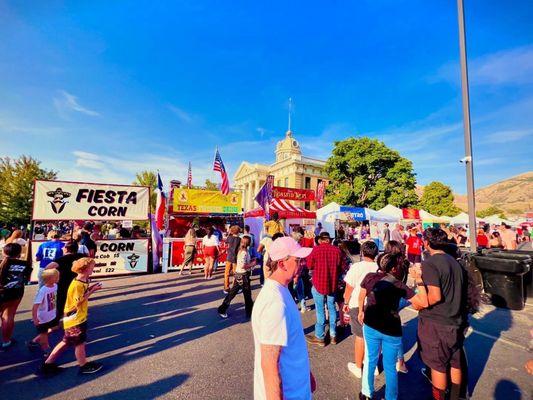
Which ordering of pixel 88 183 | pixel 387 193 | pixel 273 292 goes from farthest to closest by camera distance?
pixel 387 193
pixel 88 183
pixel 273 292

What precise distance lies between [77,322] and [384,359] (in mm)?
3967

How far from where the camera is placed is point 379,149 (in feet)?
106

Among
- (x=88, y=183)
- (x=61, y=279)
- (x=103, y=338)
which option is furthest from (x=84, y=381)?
(x=88, y=183)

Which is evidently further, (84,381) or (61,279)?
(61,279)

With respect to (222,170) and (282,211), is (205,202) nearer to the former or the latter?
(222,170)

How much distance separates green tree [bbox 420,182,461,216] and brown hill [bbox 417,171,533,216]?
75631 mm

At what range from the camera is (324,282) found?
14.3ft

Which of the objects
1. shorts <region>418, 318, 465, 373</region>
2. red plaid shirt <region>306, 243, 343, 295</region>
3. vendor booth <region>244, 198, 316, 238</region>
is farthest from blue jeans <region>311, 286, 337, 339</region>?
vendor booth <region>244, 198, 316, 238</region>

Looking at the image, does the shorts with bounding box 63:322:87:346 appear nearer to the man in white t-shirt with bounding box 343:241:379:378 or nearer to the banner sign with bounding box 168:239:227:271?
the man in white t-shirt with bounding box 343:241:379:378

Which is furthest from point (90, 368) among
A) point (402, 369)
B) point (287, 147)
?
point (287, 147)

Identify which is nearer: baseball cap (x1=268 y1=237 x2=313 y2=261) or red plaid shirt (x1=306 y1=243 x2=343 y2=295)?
baseball cap (x1=268 y1=237 x2=313 y2=261)

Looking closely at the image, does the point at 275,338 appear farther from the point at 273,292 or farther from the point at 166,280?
the point at 166,280

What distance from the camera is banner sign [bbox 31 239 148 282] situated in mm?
9648

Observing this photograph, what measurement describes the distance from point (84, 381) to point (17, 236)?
4.31m
